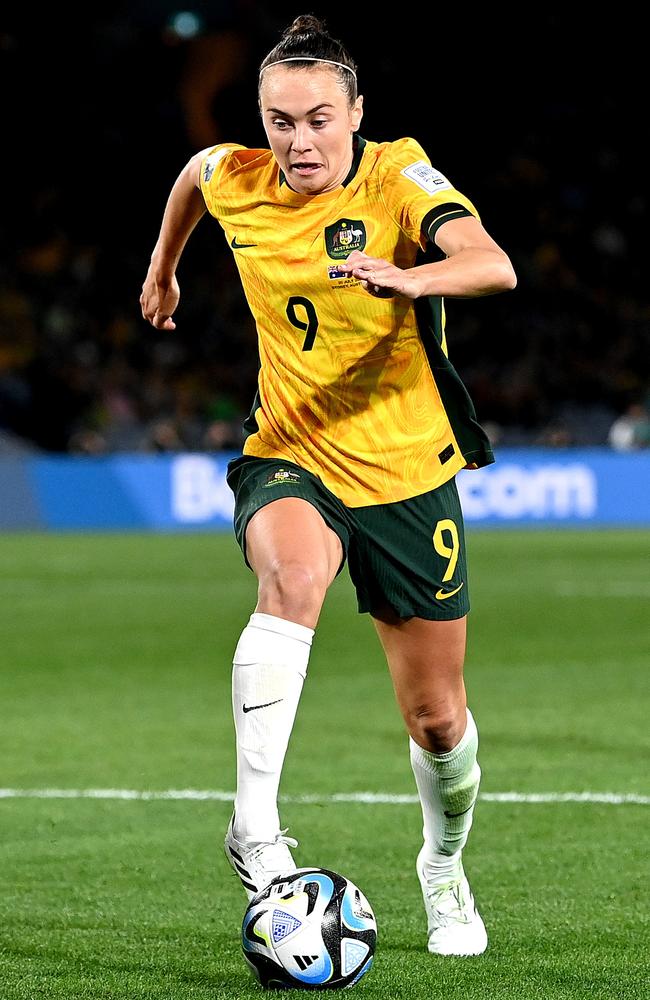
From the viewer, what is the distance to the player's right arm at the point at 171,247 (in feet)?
15.1

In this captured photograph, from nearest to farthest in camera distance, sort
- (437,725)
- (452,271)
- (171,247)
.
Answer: (452,271) < (437,725) < (171,247)

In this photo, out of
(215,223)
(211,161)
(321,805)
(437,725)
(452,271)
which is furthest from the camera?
(215,223)

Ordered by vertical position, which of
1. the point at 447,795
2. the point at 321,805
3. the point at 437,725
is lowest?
the point at 321,805

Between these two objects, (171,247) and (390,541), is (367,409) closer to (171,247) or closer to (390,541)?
(390,541)

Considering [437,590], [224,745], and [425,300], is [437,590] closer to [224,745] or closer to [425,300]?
[425,300]

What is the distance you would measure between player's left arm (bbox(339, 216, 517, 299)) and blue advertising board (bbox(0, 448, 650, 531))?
18798 mm

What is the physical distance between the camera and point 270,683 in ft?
11.7

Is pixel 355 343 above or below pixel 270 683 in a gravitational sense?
above

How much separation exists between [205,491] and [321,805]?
17.7 m

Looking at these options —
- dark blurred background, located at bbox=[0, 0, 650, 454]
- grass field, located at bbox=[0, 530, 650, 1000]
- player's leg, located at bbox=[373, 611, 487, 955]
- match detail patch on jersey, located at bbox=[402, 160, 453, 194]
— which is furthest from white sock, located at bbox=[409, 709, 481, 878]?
dark blurred background, located at bbox=[0, 0, 650, 454]

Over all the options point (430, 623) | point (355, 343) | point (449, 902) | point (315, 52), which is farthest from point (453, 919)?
point (315, 52)

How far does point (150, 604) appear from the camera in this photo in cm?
1370

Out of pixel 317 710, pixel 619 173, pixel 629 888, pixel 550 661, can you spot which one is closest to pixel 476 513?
pixel 619 173

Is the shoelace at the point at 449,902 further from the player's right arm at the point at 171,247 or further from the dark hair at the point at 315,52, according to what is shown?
the dark hair at the point at 315,52
